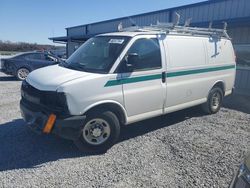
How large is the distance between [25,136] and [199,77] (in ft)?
13.7

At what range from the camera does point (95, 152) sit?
14.3ft

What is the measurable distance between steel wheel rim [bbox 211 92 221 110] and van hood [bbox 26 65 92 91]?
395cm

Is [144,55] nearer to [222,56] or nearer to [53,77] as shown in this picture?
[53,77]

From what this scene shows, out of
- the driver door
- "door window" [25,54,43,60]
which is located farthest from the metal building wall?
"door window" [25,54,43,60]

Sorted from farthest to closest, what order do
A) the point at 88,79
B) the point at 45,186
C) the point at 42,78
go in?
the point at 42,78
the point at 88,79
the point at 45,186

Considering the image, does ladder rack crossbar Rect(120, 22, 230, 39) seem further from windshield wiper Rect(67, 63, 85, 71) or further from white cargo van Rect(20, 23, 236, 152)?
windshield wiper Rect(67, 63, 85, 71)

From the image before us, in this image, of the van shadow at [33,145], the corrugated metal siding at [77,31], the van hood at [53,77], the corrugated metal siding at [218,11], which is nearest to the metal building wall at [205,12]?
the corrugated metal siding at [218,11]

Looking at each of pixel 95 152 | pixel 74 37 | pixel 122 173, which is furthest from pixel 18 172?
pixel 74 37

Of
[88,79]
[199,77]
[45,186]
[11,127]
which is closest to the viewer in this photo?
[45,186]

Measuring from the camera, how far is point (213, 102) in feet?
22.0

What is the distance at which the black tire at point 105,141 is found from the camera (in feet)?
13.7

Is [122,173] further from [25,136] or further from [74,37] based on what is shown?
[74,37]

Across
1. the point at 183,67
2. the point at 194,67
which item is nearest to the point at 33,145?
the point at 183,67

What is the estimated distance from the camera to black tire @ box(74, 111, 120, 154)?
13.7ft
